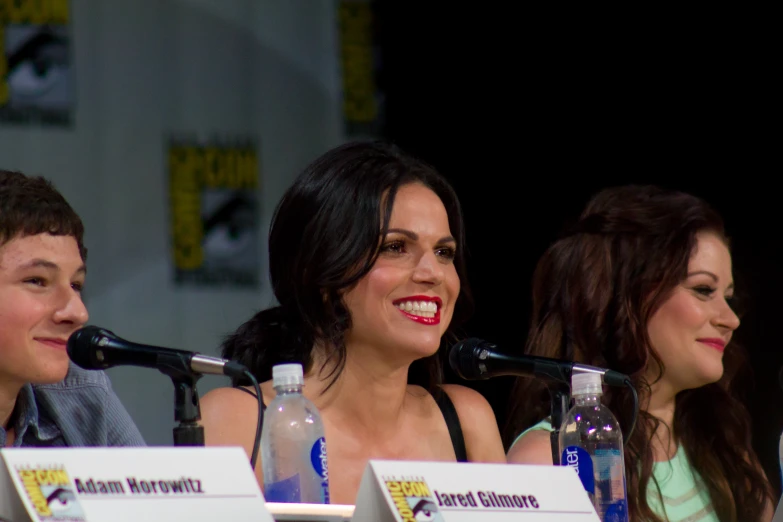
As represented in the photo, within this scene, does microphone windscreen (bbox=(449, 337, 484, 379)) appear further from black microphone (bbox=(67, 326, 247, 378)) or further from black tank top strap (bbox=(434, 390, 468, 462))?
black tank top strap (bbox=(434, 390, 468, 462))

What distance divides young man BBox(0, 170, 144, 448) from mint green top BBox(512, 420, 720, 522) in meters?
1.17

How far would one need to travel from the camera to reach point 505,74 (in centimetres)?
427

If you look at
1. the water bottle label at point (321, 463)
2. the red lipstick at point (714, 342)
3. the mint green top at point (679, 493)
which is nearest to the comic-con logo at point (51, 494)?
the water bottle label at point (321, 463)

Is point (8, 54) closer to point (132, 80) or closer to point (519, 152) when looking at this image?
point (132, 80)

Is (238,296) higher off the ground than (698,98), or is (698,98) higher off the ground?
(698,98)

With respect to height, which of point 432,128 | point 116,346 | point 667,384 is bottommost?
point 667,384

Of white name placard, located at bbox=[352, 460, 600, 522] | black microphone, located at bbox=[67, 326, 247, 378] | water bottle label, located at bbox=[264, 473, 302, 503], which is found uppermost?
black microphone, located at bbox=[67, 326, 247, 378]

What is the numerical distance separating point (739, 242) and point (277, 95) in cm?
169

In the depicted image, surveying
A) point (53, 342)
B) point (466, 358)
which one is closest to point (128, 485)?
point (466, 358)

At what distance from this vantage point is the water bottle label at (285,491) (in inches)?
74.7

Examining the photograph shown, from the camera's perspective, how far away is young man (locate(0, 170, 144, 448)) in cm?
226

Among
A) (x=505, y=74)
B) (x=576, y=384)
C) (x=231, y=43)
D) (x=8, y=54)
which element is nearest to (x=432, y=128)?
(x=505, y=74)

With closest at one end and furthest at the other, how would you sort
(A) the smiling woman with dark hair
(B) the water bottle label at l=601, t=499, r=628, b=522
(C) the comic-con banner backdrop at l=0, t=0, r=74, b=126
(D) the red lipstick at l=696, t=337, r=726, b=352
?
1. (B) the water bottle label at l=601, t=499, r=628, b=522
2. (A) the smiling woman with dark hair
3. (D) the red lipstick at l=696, t=337, r=726, b=352
4. (C) the comic-con banner backdrop at l=0, t=0, r=74, b=126

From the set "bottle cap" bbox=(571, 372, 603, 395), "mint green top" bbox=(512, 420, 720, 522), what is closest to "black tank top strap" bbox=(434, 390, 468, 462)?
"mint green top" bbox=(512, 420, 720, 522)
